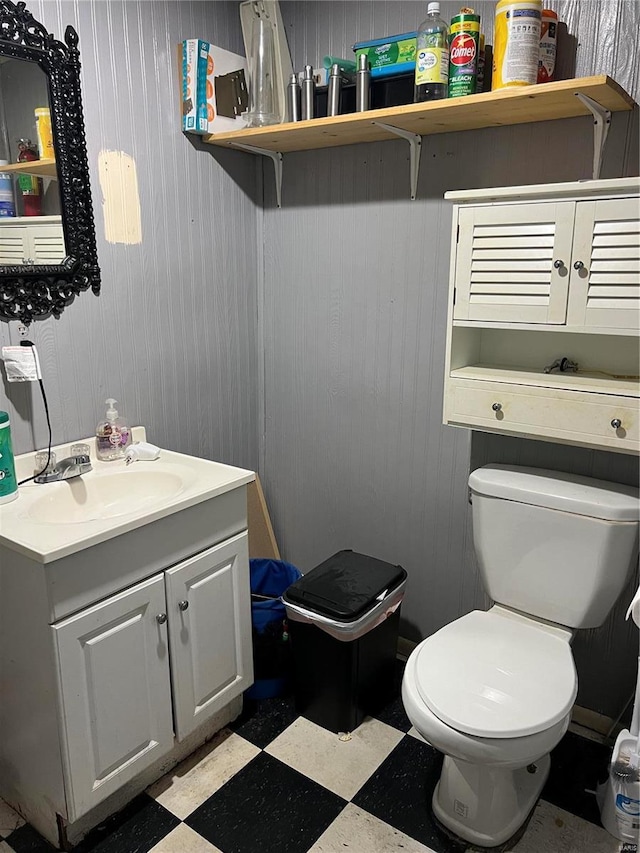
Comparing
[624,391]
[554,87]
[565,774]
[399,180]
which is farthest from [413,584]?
[554,87]

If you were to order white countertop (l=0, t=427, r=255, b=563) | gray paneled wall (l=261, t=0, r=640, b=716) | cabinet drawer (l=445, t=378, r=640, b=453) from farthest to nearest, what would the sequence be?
gray paneled wall (l=261, t=0, r=640, b=716)
cabinet drawer (l=445, t=378, r=640, b=453)
white countertop (l=0, t=427, r=255, b=563)

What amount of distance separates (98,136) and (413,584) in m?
1.76

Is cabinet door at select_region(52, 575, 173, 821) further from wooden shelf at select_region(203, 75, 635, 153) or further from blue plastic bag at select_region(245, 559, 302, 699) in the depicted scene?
wooden shelf at select_region(203, 75, 635, 153)

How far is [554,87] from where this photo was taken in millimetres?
1460

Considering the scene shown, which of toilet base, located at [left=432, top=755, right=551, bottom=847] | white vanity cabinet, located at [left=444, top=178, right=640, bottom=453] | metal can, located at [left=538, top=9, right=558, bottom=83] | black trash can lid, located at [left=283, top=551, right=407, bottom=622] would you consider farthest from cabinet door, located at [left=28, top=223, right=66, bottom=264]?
toilet base, located at [left=432, top=755, right=551, bottom=847]

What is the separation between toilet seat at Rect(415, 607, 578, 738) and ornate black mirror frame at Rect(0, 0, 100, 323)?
1.40 metres

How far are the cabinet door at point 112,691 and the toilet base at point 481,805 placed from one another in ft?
2.51

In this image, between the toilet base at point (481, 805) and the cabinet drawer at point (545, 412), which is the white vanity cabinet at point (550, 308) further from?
the toilet base at point (481, 805)

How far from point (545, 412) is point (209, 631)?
3.59ft

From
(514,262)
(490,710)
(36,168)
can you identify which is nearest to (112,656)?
(490,710)

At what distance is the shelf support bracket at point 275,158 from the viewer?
2.22m

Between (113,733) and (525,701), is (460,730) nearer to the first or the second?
(525,701)

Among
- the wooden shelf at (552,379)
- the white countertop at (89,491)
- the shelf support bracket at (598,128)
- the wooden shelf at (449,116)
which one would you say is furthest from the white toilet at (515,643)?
the wooden shelf at (449,116)

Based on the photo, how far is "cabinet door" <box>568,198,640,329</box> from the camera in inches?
58.3
